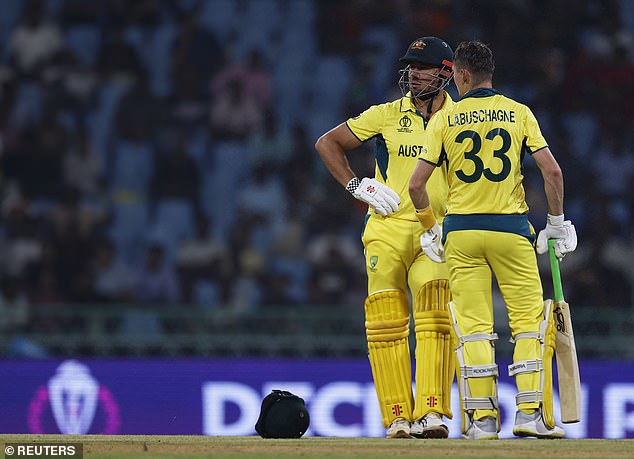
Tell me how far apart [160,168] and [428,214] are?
288 inches

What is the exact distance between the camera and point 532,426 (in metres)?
7.00

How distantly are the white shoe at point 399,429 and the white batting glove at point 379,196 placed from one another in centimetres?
119

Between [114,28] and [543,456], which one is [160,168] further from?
[543,456]

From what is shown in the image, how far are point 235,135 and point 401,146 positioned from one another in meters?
7.14

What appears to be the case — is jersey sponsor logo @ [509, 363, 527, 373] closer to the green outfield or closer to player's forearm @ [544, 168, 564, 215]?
the green outfield

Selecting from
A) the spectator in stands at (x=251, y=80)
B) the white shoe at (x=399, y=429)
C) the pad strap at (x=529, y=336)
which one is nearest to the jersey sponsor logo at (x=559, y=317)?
the pad strap at (x=529, y=336)

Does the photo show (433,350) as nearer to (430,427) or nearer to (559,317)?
(430,427)

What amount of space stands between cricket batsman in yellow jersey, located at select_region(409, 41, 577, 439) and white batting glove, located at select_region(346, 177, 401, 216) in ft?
1.17

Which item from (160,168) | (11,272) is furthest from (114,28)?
(11,272)

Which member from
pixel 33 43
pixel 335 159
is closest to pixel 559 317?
pixel 335 159

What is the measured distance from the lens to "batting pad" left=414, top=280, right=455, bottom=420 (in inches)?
293

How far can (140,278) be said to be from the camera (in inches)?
516

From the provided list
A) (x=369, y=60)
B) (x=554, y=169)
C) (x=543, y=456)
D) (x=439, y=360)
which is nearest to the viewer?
(x=543, y=456)

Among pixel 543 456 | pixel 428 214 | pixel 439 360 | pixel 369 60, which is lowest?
pixel 543 456
